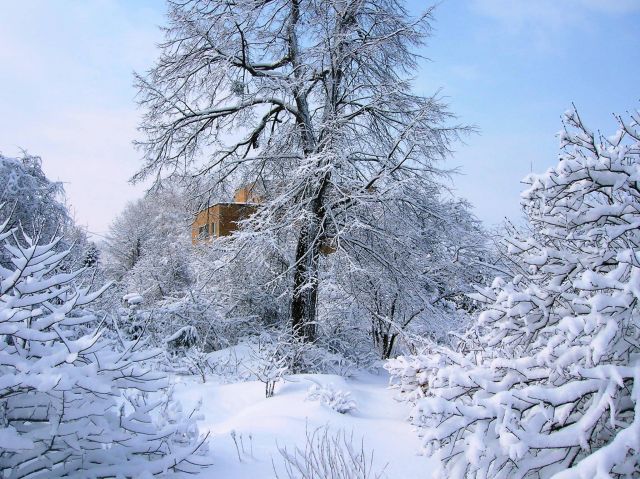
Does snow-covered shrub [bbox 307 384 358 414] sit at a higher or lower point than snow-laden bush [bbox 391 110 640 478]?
lower

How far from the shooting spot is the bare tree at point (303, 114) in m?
9.30

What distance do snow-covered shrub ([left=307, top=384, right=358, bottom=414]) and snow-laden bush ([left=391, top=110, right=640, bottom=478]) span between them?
2.53 m

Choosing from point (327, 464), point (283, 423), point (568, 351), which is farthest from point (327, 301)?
point (568, 351)

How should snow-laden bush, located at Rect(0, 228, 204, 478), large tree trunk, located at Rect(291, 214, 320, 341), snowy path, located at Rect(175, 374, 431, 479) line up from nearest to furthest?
snow-laden bush, located at Rect(0, 228, 204, 478), snowy path, located at Rect(175, 374, 431, 479), large tree trunk, located at Rect(291, 214, 320, 341)

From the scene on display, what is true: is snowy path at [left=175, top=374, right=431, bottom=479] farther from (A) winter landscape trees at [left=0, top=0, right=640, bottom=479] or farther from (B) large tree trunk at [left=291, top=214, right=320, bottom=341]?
(B) large tree trunk at [left=291, top=214, right=320, bottom=341]

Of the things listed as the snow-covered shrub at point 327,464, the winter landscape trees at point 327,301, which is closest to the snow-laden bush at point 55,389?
the winter landscape trees at point 327,301

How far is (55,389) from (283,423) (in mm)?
2912

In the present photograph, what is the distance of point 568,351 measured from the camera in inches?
109

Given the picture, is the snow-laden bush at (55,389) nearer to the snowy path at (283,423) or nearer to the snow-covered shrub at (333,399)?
the snowy path at (283,423)

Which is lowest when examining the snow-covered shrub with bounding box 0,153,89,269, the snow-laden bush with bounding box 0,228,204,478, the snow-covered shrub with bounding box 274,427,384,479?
the snow-covered shrub with bounding box 274,427,384,479

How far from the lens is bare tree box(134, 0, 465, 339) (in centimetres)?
930

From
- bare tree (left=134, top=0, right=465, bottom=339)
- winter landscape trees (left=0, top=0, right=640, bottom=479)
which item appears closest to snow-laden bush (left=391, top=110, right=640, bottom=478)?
winter landscape trees (left=0, top=0, right=640, bottom=479)

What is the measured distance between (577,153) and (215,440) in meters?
3.99

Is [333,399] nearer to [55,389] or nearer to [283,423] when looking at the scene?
[283,423]
